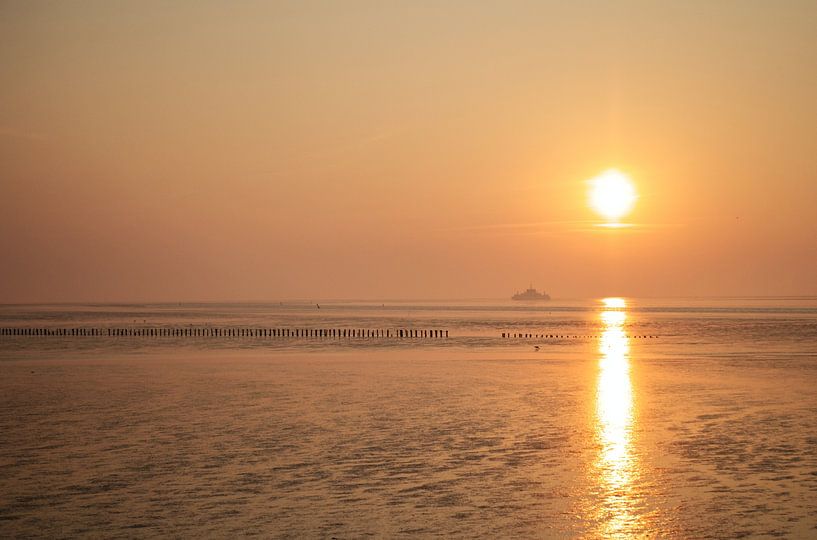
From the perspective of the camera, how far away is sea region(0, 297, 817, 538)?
17.8 meters

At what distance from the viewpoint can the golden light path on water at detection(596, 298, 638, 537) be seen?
704 inches

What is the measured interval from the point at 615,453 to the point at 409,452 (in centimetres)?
600

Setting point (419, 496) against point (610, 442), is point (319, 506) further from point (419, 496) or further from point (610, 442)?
point (610, 442)

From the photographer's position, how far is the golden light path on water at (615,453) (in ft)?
58.6

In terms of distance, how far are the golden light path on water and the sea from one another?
0.09 m

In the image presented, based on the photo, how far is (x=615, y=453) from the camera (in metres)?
25.3

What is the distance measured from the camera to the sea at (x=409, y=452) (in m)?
17.8

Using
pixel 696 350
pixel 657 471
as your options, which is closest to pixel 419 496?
pixel 657 471

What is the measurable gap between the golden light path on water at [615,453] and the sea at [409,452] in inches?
3.7

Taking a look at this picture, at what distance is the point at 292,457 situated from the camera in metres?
24.5

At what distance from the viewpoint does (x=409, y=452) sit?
2516 centimetres

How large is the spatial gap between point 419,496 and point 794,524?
7.79m

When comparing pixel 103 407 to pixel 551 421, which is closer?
pixel 551 421

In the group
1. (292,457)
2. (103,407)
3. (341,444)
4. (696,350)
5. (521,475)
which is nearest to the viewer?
(521,475)
